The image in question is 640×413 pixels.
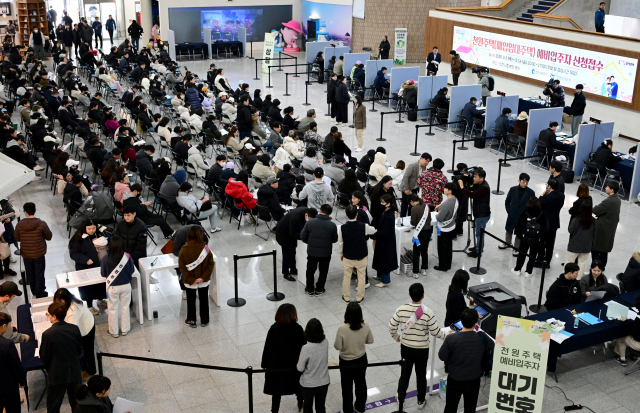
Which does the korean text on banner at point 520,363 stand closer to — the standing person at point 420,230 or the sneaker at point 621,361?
the sneaker at point 621,361

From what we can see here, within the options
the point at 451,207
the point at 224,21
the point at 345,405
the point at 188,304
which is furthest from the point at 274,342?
the point at 224,21

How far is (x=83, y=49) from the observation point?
81.8ft

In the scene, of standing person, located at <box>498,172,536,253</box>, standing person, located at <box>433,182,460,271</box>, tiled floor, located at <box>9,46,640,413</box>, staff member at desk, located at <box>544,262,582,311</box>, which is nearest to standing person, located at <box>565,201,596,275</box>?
tiled floor, located at <box>9,46,640,413</box>

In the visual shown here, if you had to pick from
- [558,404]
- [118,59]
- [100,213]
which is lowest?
[558,404]

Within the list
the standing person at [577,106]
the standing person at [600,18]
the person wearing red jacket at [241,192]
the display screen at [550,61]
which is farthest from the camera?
the standing person at [600,18]

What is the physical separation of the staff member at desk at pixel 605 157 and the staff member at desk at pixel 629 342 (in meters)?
6.20

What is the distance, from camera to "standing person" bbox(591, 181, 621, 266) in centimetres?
942

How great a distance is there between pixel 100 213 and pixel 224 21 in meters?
21.5

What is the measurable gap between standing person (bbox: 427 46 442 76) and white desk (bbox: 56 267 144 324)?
1555 centimetres

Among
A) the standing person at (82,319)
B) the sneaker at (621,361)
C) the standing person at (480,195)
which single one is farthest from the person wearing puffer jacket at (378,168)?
the standing person at (82,319)

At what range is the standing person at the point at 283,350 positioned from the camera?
20.1 ft

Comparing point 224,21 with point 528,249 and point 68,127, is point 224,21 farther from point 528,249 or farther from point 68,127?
point 528,249

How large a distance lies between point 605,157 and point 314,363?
9.34 m

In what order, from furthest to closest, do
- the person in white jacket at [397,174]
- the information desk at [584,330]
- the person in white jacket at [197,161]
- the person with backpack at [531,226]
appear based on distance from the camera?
the person in white jacket at [197,161], the person in white jacket at [397,174], the person with backpack at [531,226], the information desk at [584,330]
